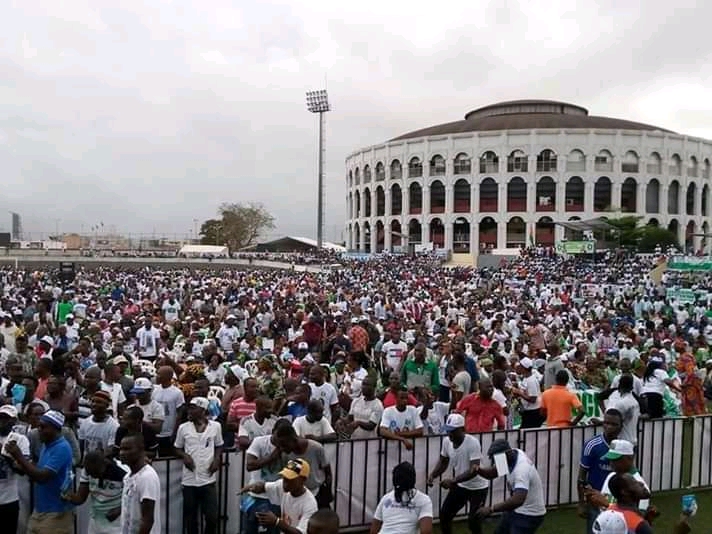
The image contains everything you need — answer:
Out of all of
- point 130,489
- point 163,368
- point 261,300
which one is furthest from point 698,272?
point 130,489

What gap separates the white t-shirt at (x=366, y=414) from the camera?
6.96 metres

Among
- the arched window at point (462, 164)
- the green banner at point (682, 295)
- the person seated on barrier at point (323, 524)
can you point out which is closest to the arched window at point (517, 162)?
the arched window at point (462, 164)

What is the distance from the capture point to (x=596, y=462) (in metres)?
5.38

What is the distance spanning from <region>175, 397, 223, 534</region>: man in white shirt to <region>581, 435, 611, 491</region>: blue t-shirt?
118 inches

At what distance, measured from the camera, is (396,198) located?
264ft

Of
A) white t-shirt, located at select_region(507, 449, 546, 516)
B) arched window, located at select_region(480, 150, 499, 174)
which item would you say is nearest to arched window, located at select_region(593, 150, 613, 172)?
arched window, located at select_region(480, 150, 499, 174)

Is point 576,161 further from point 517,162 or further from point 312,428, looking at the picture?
point 312,428

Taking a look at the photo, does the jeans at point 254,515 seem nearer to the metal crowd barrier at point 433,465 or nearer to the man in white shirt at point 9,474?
the metal crowd barrier at point 433,465

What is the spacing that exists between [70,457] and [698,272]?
2850 centimetres

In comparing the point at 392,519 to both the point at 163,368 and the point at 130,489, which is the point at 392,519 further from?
the point at 163,368

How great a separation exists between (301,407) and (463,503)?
1.68m

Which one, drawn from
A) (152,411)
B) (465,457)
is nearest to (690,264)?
(465,457)

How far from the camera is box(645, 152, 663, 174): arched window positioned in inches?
2813

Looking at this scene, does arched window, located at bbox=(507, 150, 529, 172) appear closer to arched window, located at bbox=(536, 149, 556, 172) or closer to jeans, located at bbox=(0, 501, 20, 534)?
arched window, located at bbox=(536, 149, 556, 172)
